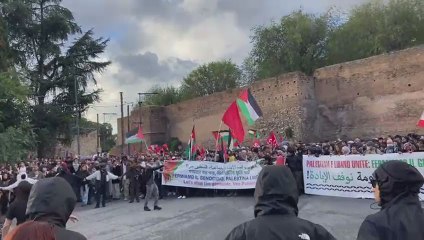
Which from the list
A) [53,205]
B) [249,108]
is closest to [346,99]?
[249,108]

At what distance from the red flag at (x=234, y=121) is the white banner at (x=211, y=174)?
3.89 feet

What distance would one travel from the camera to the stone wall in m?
34.8

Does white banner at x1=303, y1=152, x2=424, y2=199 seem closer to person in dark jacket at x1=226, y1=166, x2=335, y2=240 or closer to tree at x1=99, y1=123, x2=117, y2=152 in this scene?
person in dark jacket at x1=226, y1=166, x2=335, y2=240

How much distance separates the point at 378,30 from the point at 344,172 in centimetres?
3171

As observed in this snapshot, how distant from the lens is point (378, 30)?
43.1m

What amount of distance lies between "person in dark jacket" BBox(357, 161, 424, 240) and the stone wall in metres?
32.3

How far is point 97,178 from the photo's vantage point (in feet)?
59.5

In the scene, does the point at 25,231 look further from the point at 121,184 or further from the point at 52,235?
the point at 121,184

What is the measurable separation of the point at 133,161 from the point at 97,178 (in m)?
1.68

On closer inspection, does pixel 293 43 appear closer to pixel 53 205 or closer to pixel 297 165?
pixel 297 165

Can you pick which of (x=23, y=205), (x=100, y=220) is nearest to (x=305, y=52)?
(x=100, y=220)

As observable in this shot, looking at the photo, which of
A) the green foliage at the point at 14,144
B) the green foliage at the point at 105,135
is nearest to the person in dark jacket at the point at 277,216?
the green foliage at the point at 14,144

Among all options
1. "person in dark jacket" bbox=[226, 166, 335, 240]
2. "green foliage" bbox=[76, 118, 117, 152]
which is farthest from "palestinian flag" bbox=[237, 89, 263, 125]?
"green foliage" bbox=[76, 118, 117, 152]

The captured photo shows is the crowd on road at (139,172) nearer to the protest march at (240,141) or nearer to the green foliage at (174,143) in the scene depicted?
the protest march at (240,141)
